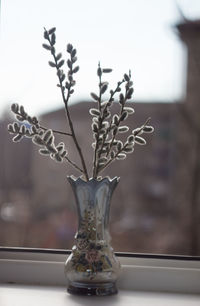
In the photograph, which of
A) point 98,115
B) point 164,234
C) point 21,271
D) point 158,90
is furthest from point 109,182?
point 164,234

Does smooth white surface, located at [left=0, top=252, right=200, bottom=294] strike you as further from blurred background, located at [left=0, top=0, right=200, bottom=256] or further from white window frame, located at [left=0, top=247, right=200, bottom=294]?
blurred background, located at [left=0, top=0, right=200, bottom=256]

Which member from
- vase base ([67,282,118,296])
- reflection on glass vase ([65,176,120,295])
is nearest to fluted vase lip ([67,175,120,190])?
reflection on glass vase ([65,176,120,295])

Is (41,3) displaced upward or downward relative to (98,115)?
upward

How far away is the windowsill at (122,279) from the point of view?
1.06 metres

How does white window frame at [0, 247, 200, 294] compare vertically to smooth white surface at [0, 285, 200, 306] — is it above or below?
above

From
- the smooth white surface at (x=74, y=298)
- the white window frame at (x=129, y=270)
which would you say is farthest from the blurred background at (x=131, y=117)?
the smooth white surface at (x=74, y=298)

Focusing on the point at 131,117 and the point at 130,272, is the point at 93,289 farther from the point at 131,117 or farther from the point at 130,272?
the point at 131,117

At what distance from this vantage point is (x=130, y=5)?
1.58 meters

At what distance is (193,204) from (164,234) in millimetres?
180

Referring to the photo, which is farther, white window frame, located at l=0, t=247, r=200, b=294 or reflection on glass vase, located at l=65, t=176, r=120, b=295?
white window frame, located at l=0, t=247, r=200, b=294

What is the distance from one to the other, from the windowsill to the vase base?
0.01 metres

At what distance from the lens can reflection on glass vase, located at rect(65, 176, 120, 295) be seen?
104 centimetres

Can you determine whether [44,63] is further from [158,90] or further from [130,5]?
[158,90]

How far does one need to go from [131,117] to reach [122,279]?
55 centimetres
